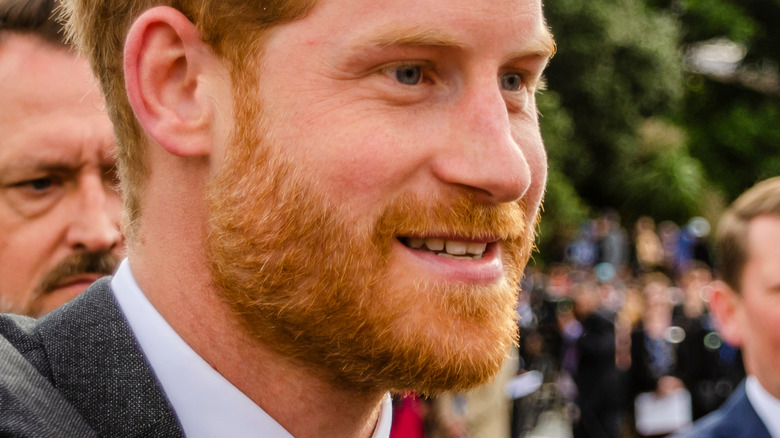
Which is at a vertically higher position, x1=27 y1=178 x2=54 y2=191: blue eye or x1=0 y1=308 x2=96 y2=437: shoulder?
x1=0 y1=308 x2=96 y2=437: shoulder

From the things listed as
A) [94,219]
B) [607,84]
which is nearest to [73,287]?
[94,219]

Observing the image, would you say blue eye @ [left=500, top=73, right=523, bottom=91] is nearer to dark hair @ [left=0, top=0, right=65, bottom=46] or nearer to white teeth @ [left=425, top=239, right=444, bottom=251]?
white teeth @ [left=425, top=239, right=444, bottom=251]

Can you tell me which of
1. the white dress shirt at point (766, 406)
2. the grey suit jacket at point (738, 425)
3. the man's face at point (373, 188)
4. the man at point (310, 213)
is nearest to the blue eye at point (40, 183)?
the man at point (310, 213)

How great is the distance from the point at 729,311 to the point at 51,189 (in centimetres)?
311

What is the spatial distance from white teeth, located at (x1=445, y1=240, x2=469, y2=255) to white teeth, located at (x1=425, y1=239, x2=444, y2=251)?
2 centimetres

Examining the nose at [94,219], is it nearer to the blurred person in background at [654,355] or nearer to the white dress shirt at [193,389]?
the white dress shirt at [193,389]

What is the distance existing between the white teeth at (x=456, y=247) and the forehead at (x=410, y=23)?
0.40 m

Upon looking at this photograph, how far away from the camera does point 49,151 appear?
287 cm

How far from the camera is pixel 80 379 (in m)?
1.79

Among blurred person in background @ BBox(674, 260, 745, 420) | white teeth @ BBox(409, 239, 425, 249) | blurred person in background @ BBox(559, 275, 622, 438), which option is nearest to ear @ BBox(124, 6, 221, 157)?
white teeth @ BBox(409, 239, 425, 249)

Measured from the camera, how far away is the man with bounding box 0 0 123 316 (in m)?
2.81

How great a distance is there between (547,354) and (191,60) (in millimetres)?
14372

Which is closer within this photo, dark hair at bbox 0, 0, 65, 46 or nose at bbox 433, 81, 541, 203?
nose at bbox 433, 81, 541, 203

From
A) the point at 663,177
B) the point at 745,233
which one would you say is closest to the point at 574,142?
the point at 663,177
